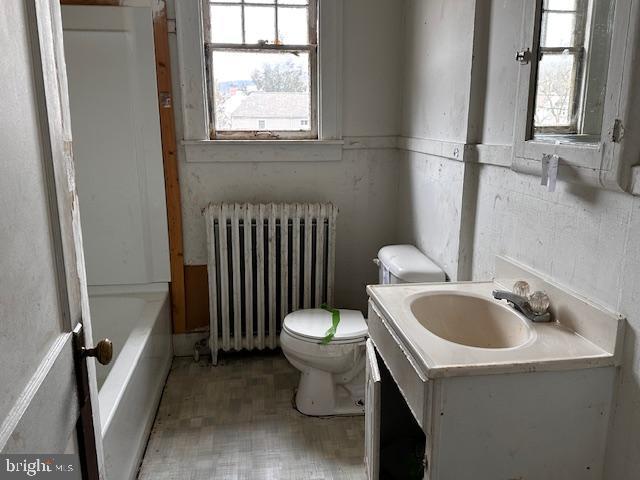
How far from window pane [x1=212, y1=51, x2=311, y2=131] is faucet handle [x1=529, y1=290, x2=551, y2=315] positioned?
66.6 inches

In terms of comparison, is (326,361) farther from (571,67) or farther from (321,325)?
(571,67)

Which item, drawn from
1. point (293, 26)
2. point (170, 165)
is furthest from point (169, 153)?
point (293, 26)

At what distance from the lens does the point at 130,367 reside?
195 centimetres

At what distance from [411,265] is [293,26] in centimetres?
138

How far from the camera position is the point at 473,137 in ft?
6.06

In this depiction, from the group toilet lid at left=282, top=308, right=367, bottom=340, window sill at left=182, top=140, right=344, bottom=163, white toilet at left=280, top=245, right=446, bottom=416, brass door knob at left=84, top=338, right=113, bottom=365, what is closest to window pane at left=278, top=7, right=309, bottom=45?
window sill at left=182, top=140, right=344, bottom=163

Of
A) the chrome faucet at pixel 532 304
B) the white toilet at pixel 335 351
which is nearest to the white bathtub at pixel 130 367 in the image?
the white toilet at pixel 335 351

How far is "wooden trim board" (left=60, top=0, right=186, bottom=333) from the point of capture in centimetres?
242

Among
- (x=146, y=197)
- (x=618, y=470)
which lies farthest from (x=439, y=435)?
(x=146, y=197)

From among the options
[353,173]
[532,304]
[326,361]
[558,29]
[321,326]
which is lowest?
[326,361]

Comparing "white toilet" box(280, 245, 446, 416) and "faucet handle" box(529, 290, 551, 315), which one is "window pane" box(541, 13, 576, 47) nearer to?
"faucet handle" box(529, 290, 551, 315)

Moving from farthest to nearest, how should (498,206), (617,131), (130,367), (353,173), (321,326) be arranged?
1. (353,173)
2. (321,326)
3. (130,367)
4. (498,206)
5. (617,131)

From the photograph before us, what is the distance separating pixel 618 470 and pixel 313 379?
4.45 ft

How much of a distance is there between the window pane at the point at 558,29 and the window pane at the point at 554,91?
0.03 meters
